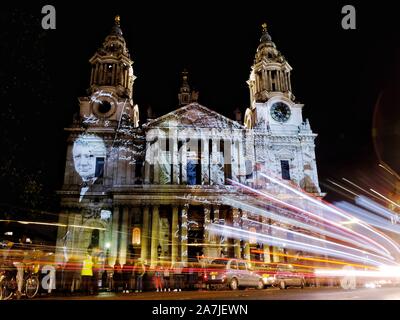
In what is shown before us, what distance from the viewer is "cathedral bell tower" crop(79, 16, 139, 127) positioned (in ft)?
125

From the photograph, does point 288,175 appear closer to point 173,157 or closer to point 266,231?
point 266,231

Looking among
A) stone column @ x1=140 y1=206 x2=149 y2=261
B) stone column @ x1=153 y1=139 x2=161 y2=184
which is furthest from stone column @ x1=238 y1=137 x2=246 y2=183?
stone column @ x1=140 y1=206 x2=149 y2=261

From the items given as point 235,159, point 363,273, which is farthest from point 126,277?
point 235,159

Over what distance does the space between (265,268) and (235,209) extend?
468 inches

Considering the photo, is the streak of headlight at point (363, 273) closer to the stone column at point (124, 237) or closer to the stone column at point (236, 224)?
the stone column at point (236, 224)

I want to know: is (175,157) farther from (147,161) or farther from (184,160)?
(147,161)

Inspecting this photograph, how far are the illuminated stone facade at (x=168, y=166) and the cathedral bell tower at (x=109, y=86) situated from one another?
10cm

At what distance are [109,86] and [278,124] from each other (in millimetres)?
17842

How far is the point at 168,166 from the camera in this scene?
35.5 meters

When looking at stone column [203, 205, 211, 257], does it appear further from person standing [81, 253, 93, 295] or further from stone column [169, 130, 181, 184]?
person standing [81, 253, 93, 295]

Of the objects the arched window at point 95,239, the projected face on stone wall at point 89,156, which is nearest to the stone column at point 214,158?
the projected face on stone wall at point 89,156

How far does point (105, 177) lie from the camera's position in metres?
35.6

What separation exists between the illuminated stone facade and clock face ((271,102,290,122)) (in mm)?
104
